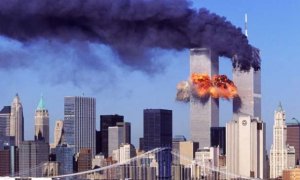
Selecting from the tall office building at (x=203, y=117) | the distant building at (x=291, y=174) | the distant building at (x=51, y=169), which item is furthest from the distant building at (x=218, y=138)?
the distant building at (x=51, y=169)

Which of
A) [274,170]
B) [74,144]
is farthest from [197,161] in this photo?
[74,144]

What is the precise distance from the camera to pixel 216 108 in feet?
107

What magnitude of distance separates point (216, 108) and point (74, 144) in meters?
14.2

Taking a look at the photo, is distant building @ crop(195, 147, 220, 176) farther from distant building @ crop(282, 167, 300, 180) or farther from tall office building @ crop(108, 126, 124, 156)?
tall office building @ crop(108, 126, 124, 156)

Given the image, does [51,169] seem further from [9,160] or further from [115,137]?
[115,137]

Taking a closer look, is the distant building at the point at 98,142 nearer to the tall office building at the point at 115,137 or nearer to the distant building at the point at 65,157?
the tall office building at the point at 115,137

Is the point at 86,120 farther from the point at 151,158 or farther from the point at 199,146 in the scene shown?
the point at 151,158

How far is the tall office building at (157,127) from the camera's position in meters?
34.6

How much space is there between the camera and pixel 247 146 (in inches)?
1371

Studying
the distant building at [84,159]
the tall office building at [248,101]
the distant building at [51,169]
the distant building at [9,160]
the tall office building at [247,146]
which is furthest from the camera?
the tall office building at [248,101]

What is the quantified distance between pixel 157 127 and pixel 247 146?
12.1 ft

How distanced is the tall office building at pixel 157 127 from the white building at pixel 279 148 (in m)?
4.68

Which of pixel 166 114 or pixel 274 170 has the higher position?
pixel 166 114

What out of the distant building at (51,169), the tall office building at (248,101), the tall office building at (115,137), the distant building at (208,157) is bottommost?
the distant building at (51,169)
